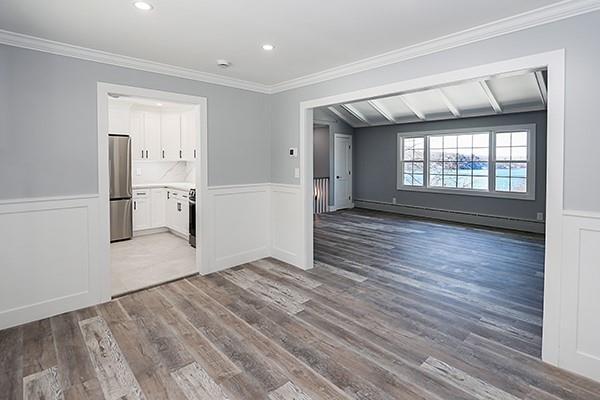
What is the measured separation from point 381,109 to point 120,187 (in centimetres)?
581

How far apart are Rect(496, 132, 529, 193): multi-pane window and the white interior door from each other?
3.88 m

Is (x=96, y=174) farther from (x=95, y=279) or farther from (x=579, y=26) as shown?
(x=579, y=26)

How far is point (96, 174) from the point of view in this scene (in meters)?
3.25

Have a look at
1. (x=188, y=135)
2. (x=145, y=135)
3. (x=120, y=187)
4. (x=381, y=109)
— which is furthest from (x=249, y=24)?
(x=381, y=109)

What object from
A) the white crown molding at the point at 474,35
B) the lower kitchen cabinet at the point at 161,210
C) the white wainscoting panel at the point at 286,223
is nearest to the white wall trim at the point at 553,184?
the white crown molding at the point at 474,35

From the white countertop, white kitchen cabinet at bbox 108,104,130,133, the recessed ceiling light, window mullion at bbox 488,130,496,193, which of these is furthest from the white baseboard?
window mullion at bbox 488,130,496,193

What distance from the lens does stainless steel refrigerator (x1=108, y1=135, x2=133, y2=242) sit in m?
5.52

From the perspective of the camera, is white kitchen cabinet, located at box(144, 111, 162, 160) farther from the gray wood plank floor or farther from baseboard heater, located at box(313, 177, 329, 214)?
baseboard heater, located at box(313, 177, 329, 214)

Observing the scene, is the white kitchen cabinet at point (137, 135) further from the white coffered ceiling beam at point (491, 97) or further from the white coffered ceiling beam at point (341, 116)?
the white coffered ceiling beam at point (491, 97)

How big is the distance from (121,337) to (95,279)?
2.96ft

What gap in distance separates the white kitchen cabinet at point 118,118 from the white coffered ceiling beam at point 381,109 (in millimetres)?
4990

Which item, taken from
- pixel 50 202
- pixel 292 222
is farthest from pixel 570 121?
pixel 50 202

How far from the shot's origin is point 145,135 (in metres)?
6.26

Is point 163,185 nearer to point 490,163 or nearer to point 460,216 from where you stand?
point 460,216
